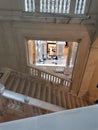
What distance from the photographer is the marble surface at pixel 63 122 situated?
0.83 m

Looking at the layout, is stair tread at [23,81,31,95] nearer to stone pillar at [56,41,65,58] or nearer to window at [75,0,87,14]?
window at [75,0,87,14]

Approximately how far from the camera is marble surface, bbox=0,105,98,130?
83 centimetres

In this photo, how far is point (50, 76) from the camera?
661 cm

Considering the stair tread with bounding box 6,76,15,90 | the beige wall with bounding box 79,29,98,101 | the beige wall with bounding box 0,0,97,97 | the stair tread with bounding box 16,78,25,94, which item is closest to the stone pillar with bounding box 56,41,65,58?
the beige wall with bounding box 79,29,98,101

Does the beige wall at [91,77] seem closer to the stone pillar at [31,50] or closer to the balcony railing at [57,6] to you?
the balcony railing at [57,6]

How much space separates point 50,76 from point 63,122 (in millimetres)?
5756

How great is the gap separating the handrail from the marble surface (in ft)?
17.7

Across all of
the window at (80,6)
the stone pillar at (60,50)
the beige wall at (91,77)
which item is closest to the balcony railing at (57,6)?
the window at (80,6)

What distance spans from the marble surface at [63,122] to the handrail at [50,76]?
17.7ft

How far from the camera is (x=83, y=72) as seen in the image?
19.8ft

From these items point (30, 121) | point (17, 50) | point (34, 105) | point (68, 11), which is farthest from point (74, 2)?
point (30, 121)

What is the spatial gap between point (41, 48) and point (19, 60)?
5.53m

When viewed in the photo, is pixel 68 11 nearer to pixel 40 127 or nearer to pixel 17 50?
pixel 17 50

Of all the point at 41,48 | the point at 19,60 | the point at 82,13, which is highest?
the point at 82,13
